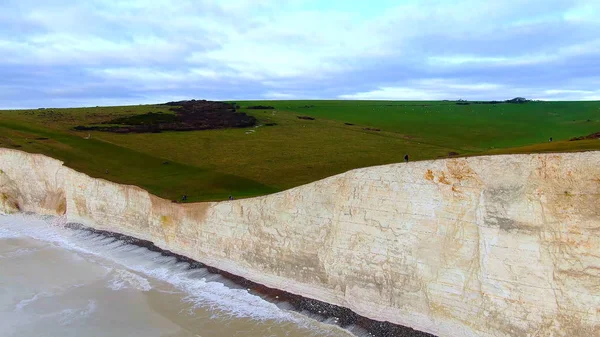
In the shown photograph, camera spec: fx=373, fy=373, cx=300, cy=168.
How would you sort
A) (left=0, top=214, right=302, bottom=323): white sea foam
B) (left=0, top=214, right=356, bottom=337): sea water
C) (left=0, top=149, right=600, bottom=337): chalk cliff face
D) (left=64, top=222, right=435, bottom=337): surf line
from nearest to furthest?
(left=0, top=149, right=600, bottom=337): chalk cliff face
(left=64, top=222, right=435, bottom=337): surf line
(left=0, top=214, right=356, bottom=337): sea water
(left=0, top=214, right=302, bottom=323): white sea foam

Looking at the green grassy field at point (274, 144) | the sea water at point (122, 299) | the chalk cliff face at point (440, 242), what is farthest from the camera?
the green grassy field at point (274, 144)

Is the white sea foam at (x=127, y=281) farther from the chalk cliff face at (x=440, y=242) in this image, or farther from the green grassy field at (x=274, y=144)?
the green grassy field at (x=274, y=144)

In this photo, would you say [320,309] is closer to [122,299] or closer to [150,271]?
[122,299]

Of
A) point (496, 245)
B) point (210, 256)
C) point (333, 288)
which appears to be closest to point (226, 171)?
point (210, 256)

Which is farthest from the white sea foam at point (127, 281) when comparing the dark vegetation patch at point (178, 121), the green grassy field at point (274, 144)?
the dark vegetation patch at point (178, 121)

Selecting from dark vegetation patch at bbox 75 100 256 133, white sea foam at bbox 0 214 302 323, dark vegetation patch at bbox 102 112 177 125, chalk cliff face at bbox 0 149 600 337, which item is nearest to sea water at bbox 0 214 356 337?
white sea foam at bbox 0 214 302 323

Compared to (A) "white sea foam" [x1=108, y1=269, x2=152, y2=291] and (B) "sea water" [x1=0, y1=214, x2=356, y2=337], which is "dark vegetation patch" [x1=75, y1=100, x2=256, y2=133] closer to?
(B) "sea water" [x1=0, y1=214, x2=356, y2=337]

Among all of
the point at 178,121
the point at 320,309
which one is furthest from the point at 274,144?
the point at 320,309
